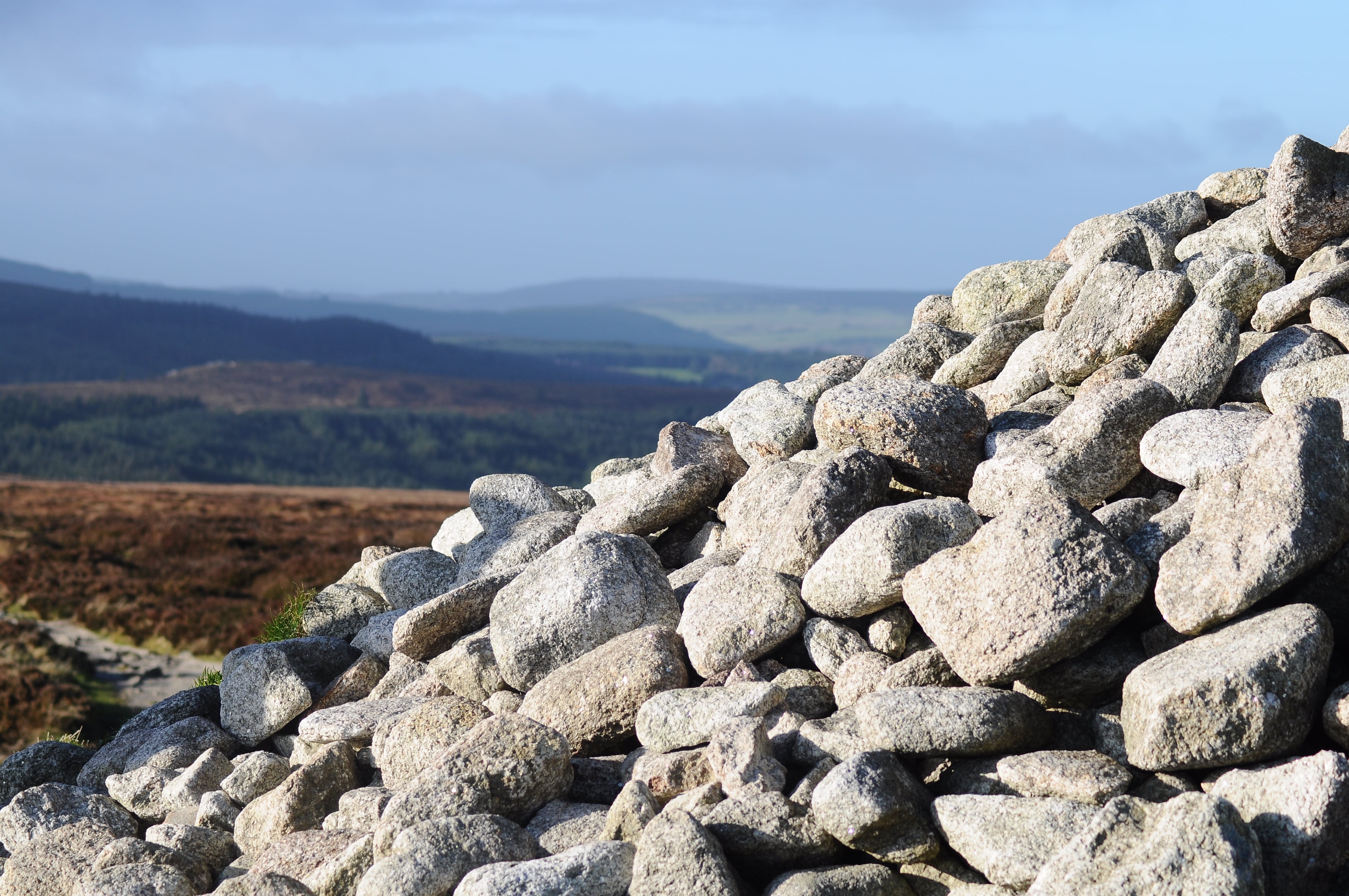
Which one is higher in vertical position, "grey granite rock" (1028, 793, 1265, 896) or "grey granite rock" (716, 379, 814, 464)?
"grey granite rock" (716, 379, 814, 464)

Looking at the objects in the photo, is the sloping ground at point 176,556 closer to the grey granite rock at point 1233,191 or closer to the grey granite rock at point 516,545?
the grey granite rock at point 516,545

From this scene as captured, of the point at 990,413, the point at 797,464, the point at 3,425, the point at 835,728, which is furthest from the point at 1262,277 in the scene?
the point at 3,425

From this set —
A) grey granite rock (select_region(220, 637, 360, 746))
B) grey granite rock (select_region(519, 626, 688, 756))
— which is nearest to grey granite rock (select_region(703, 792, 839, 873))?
grey granite rock (select_region(519, 626, 688, 756))

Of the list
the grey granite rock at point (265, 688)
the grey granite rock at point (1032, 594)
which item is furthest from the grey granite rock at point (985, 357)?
the grey granite rock at point (265, 688)

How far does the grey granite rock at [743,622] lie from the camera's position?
27.1 feet

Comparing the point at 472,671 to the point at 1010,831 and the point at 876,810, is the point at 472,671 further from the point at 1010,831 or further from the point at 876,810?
the point at 1010,831

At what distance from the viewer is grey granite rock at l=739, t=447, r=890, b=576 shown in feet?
28.8

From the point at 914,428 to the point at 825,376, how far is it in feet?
12.7

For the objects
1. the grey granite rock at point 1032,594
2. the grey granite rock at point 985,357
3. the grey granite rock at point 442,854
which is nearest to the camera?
the grey granite rock at point 442,854

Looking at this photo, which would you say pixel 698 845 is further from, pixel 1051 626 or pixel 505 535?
pixel 505 535

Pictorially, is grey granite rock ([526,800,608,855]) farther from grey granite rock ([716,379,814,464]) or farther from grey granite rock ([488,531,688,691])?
grey granite rock ([716,379,814,464])

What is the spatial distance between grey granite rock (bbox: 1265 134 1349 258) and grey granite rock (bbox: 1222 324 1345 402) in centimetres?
162

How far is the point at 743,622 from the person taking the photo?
8.35 meters

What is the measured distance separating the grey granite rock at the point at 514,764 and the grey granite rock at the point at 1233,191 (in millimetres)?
10648
